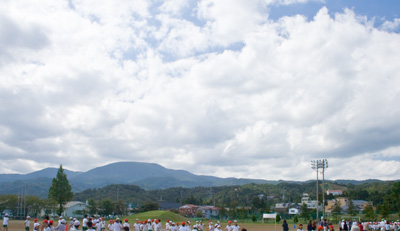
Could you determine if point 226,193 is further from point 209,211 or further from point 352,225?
point 352,225

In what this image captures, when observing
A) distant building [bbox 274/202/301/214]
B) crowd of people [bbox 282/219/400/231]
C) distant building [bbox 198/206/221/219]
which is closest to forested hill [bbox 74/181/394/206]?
distant building [bbox 274/202/301/214]

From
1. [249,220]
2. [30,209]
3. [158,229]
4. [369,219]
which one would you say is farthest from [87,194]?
[158,229]

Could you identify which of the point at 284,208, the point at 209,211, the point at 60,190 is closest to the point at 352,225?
the point at 60,190

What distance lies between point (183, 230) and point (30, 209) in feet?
262

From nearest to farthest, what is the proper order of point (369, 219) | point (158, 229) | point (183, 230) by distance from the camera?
1. point (183, 230)
2. point (158, 229)
3. point (369, 219)

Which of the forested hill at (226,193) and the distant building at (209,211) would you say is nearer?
the distant building at (209,211)

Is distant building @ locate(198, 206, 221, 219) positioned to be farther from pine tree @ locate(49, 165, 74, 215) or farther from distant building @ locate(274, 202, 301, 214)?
pine tree @ locate(49, 165, 74, 215)

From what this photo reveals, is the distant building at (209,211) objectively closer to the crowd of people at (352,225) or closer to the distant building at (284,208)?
the distant building at (284,208)

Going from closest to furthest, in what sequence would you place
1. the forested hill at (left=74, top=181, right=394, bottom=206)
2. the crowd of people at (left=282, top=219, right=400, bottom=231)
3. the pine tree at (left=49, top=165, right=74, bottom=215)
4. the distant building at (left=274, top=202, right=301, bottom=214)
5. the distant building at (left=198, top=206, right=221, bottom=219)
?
the crowd of people at (left=282, top=219, right=400, bottom=231) → the pine tree at (left=49, top=165, right=74, bottom=215) → the distant building at (left=198, top=206, right=221, bottom=219) → the distant building at (left=274, top=202, right=301, bottom=214) → the forested hill at (left=74, top=181, right=394, bottom=206)

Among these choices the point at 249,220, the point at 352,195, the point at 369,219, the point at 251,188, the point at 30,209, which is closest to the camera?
the point at 369,219

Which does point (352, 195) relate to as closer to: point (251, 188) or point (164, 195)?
point (251, 188)

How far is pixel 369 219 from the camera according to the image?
6350 centimetres

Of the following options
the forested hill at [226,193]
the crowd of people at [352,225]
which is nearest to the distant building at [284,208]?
the forested hill at [226,193]

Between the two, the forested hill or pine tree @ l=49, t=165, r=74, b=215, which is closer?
pine tree @ l=49, t=165, r=74, b=215
